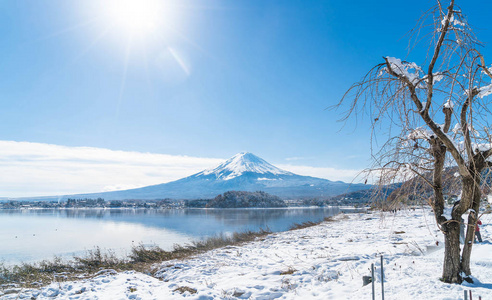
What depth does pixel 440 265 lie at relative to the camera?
20.4 ft

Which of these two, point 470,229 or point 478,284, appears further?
point 470,229

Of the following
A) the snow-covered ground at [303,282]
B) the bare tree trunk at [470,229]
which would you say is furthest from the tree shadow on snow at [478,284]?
the bare tree trunk at [470,229]

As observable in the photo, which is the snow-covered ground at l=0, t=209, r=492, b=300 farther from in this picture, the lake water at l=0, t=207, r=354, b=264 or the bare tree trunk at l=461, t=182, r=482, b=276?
the lake water at l=0, t=207, r=354, b=264

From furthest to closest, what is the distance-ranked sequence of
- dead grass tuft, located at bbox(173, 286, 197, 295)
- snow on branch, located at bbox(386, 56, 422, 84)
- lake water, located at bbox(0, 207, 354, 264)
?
lake water, located at bbox(0, 207, 354, 264) < dead grass tuft, located at bbox(173, 286, 197, 295) < snow on branch, located at bbox(386, 56, 422, 84)

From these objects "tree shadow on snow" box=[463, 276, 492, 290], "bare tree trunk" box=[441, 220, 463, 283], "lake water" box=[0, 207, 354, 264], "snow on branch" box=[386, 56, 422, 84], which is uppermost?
"snow on branch" box=[386, 56, 422, 84]

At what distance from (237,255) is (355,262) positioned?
5.84 metres

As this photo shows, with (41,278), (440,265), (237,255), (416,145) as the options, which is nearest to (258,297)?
(440,265)

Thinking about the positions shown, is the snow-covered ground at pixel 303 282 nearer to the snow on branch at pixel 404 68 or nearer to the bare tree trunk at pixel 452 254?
the bare tree trunk at pixel 452 254

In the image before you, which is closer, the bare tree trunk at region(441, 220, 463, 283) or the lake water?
the bare tree trunk at region(441, 220, 463, 283)

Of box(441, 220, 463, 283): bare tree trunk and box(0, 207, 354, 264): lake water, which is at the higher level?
A: box(441, 220, 463, 283): bare tree trunk

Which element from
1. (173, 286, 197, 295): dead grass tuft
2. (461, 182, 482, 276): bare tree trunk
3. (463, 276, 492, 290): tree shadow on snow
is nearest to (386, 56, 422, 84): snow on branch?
(461, 182, 482, 276): bare tree trunk

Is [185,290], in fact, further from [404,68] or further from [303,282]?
[404,68]

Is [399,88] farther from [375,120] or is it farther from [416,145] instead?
[416,145]

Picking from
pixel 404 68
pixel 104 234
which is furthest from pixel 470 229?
pixel 104 234
